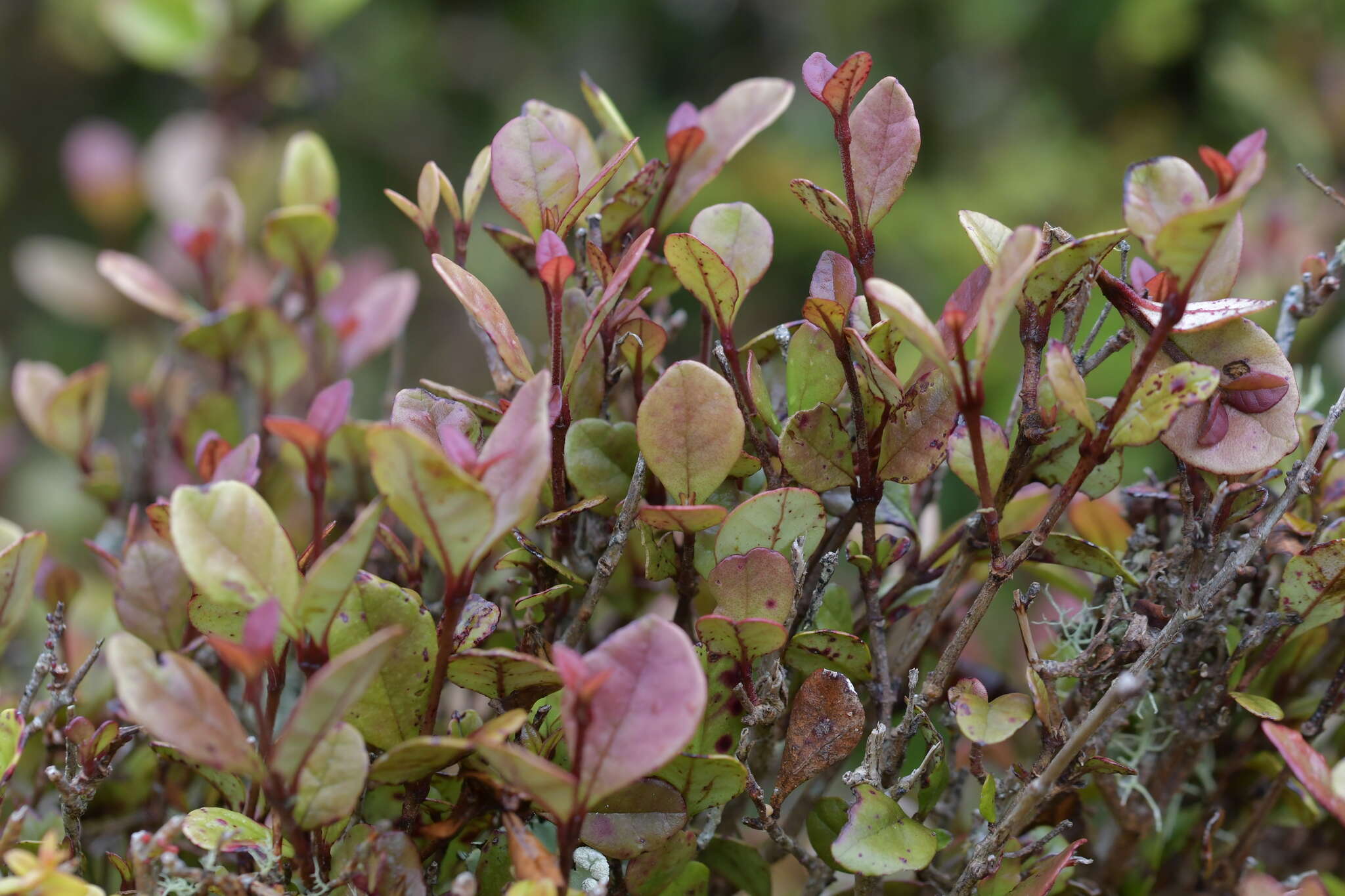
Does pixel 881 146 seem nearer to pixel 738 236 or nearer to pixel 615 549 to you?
pixel 738 236

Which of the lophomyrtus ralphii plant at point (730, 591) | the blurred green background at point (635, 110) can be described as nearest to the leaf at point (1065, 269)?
the lophomyrtus ralphii plant at point (730, 591)

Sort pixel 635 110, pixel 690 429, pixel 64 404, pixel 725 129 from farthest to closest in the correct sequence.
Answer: pixel 635 110 < pixel 64 404 < pixel 725 129 < pixel 690 429

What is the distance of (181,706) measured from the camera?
1.11ft

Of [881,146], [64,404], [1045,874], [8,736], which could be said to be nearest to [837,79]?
[881,146]

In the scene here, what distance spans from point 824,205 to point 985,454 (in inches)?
5.1

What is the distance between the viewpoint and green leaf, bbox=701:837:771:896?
50 cm

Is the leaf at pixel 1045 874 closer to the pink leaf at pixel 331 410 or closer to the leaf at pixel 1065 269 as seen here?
the leaf at pixel 1065 269

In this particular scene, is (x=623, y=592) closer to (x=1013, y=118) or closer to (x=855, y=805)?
(x=855, y=805)

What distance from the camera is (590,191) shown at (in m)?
0.44

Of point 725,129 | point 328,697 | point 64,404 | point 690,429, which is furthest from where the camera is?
point 64,404

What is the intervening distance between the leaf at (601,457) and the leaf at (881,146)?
0.15 meters

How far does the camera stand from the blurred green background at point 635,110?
135 cm

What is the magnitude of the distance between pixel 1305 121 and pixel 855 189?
1667 millimetres

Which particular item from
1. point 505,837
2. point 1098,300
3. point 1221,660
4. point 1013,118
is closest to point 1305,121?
point 1013,118
